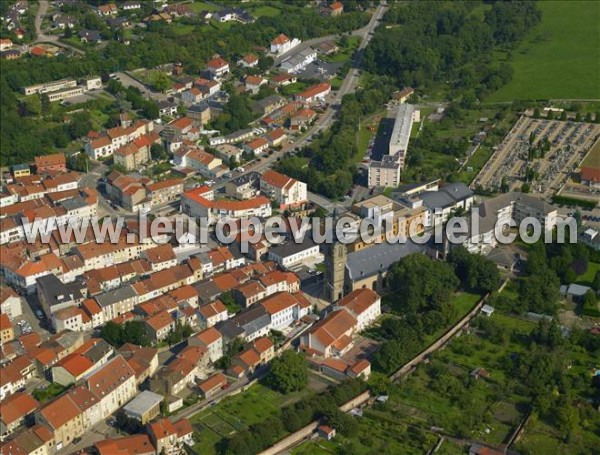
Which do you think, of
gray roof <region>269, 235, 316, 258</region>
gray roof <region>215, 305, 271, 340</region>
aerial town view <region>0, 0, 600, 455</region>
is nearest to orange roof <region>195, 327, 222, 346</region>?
aerial town view <region>0, 0, 600, 455</region>

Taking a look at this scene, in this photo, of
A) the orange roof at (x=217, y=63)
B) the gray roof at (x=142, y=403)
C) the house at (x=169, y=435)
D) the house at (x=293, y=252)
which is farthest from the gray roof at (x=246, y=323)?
the orange roof at (x=217, y=63)

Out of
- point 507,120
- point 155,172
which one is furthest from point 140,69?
point 507,120

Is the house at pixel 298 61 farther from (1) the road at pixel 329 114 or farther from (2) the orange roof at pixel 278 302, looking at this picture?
(2) the orange roof at pixel 278 302

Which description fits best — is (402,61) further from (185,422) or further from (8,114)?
(185,422)

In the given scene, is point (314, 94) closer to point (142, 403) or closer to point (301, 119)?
point (301, 119)

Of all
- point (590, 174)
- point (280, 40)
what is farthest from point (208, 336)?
point (280, 40)
